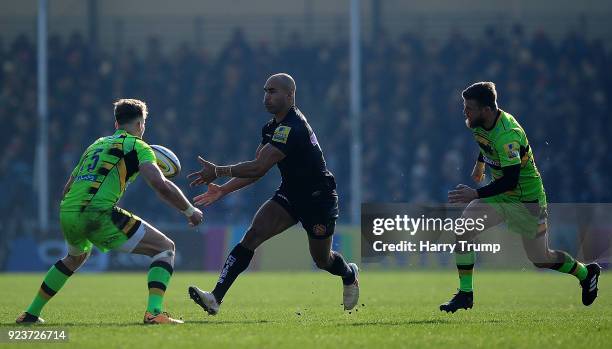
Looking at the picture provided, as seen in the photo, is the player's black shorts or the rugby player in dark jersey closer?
the rugby player in dark jersey

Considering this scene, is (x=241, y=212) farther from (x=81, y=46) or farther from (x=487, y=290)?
(x=487, y=290)

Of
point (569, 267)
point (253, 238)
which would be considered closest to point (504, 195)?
point (569, 267)

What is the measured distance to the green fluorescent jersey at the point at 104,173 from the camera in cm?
1005

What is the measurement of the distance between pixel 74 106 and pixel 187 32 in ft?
16.1

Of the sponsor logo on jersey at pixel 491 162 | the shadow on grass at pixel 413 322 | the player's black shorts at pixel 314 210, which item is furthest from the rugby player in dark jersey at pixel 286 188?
the sponsor logo on jersey at pixel 491 162

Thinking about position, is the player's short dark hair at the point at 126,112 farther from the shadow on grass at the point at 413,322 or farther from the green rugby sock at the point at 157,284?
the shadow on grass at the point at 413,322

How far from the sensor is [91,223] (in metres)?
10.0

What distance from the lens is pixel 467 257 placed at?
456 inches

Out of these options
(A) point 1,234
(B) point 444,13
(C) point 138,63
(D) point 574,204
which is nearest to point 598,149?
(D) point 574,204

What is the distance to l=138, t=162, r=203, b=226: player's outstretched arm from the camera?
9.75 meters

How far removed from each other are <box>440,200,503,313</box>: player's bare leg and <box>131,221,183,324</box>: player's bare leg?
3.13 metres

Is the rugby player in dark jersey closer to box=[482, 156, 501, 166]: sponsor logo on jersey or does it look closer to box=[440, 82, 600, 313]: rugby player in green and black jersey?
box=[440, 82, 600, 313]: rugby player in green and black jersey

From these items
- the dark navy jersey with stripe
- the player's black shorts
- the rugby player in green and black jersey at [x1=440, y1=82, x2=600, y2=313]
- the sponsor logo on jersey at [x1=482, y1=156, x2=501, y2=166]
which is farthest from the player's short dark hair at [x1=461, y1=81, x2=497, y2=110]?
the player's black shorts

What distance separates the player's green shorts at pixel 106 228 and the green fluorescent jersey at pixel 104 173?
0.07 m
